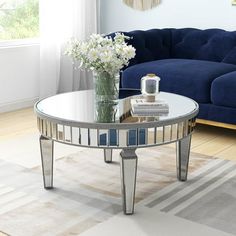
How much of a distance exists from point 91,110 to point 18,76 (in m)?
2.14

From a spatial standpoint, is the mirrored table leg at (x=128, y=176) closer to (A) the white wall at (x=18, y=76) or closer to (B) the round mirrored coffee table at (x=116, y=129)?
(B) the round mirrored coffee table at (x=116, y=129)

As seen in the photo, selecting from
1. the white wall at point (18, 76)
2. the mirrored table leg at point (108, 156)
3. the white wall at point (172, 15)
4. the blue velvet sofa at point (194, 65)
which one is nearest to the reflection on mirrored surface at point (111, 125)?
the mirrored table leg at point (108, 156)

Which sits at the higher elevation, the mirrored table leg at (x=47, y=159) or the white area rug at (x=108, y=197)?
the mirrored table leg at (x=47, y=159)

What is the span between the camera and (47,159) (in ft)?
8.77

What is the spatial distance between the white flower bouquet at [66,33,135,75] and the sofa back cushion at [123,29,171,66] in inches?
64.3

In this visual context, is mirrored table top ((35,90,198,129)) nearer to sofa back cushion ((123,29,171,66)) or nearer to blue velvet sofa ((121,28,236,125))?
blue velvet sofa ((121,28,236,125))

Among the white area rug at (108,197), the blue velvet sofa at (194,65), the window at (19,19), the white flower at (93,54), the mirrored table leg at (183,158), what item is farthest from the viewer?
the window at (19,19)

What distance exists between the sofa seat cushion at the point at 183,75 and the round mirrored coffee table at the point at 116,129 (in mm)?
998

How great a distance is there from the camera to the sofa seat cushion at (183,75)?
3.67 m

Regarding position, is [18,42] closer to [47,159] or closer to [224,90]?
[224,90]

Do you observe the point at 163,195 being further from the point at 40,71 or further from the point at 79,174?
the point at 40,71

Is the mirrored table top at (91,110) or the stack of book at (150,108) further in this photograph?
the stack of book at (150,108)

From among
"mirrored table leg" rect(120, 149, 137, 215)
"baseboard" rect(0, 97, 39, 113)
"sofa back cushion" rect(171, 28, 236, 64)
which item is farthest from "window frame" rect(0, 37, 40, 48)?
"mirrored table leg" rect(120, 149, 137, 215)

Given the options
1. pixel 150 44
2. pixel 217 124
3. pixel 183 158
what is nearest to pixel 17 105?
pixel 150 44
